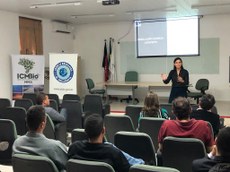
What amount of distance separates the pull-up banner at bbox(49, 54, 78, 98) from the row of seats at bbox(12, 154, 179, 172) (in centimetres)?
584

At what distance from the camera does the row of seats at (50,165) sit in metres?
1.98

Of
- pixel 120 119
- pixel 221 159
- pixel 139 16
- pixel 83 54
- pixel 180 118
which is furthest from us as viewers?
pixel 83 54

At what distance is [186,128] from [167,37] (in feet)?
27.7

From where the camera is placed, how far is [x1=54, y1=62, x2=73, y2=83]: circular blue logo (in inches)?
323

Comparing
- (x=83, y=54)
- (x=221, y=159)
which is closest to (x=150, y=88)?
(x=83, y=54)

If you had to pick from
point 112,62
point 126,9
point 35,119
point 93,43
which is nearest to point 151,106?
point 35,119

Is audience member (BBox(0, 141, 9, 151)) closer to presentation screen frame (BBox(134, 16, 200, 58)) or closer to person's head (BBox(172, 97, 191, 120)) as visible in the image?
person's head (BBox(172, 97, 191, 120))

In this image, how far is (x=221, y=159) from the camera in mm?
1812

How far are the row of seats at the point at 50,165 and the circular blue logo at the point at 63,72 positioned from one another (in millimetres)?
5926

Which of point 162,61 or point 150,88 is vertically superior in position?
point 162,61

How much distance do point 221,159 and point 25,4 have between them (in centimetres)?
726

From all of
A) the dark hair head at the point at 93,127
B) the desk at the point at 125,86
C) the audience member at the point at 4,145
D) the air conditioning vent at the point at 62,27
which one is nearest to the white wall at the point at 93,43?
the air conditioning vent at the point at 62,27

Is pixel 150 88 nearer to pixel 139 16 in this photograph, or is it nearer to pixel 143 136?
pixel 139 16

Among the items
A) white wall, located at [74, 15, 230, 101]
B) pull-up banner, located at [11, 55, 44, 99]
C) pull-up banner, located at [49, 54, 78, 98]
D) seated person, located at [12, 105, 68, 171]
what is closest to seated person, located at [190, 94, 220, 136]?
seated person, located at [12, 105, 68, 171]
